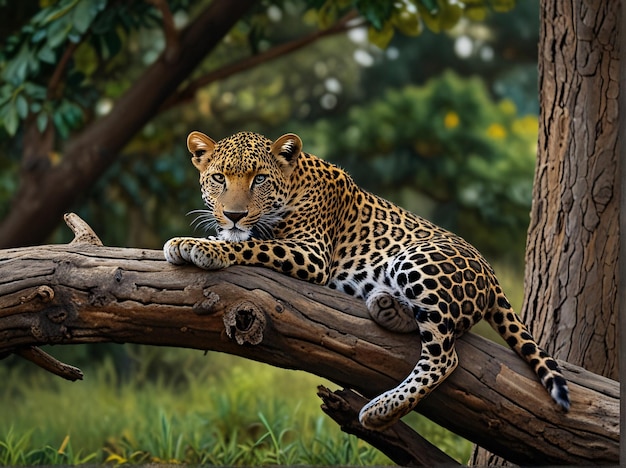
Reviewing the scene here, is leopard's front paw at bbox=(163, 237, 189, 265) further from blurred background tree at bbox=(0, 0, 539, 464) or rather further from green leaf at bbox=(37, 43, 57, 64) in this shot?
blurred background tree at bbox=(0, 0, 539, 464)

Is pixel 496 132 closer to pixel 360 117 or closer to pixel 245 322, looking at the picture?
pixel 360 117

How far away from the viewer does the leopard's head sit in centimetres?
338

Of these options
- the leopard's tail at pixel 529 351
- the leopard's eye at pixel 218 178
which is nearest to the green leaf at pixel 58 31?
the leopard's eye at pixel 218 178

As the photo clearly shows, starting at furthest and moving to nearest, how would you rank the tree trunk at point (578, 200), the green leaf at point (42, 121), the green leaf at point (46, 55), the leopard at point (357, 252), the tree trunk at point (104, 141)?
the tree trunk at point (104, 141)
the green leaf at point (42, 121)
the green leaf at point (46, 55)
the tree trunk at point (578, 200)
the leopard at point (357, 252)

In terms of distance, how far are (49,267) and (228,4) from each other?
3144mm

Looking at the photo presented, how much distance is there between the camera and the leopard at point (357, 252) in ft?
10.5

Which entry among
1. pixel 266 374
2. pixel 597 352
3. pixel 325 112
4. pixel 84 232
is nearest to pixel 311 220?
pixel 84 232

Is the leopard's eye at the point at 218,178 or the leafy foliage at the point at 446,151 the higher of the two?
the leafy foliage at the point at 446,151

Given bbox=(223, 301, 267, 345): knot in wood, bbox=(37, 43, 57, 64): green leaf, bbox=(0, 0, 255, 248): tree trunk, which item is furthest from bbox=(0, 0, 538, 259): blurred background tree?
bbox=(223, 301, 267, 345): knot in wood

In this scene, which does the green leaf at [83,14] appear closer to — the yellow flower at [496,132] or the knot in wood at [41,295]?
the knot in wood at [41,295]

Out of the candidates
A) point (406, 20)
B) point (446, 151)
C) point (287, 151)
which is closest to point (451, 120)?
point (446, 151)

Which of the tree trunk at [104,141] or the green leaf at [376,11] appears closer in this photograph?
the green leaf at [376,11]

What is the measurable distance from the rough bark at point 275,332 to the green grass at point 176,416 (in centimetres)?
163

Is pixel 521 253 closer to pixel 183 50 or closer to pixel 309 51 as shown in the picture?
pixel 309 51
